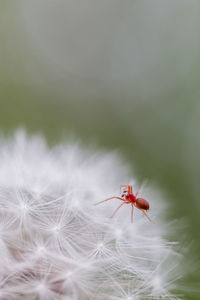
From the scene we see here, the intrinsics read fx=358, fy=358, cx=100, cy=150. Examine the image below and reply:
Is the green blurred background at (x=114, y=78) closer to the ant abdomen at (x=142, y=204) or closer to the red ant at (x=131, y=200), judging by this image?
the red ant at (x=131, y=200)

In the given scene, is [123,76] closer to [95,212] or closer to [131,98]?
[131,98]

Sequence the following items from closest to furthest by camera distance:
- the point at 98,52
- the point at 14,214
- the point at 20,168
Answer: the point at 14,214 < the point at 20,168 < the point at 98,52

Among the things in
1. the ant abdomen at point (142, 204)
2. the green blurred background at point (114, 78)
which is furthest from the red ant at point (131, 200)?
the green blurred background at point (114, 78)

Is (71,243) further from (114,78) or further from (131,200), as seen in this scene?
(114,78)

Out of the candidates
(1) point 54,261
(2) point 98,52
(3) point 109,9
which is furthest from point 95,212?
(3) point 109,9

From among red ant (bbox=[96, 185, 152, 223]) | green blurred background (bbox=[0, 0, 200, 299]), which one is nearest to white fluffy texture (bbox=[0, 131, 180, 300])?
red ant (bbox=[96, 185, 152, 223])

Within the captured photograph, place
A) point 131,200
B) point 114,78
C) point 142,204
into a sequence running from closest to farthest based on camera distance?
point 142,204 → point 131,200 → point 114,78

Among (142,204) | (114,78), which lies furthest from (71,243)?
(114,78)
